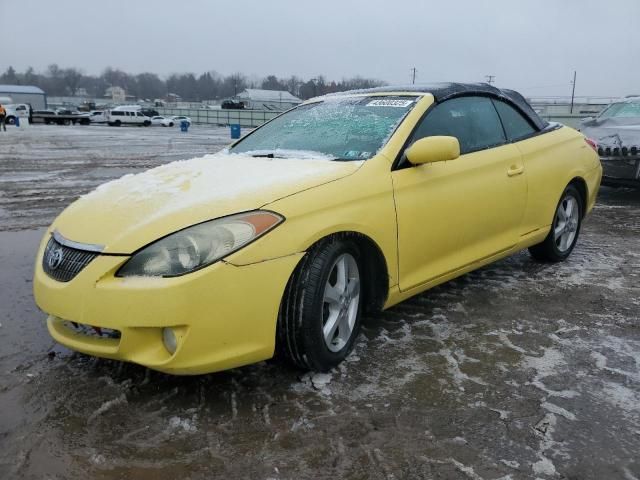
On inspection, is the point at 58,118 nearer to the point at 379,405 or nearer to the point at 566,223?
the point at 566,223

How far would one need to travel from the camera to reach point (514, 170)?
13.7 ft

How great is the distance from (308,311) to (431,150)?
1.22 metres

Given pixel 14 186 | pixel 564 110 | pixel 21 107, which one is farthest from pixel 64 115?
pixel 14 186

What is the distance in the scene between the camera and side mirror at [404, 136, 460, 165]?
10.8 ft

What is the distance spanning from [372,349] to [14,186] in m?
8.38

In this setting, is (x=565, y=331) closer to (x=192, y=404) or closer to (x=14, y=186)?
(x=192, y=404)

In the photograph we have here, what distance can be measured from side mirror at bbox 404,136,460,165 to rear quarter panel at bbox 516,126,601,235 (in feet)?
4.19

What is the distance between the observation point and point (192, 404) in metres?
2.66

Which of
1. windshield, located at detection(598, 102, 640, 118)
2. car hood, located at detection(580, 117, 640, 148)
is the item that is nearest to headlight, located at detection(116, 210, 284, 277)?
car hood, located at detection(580, 117, 640, 148)

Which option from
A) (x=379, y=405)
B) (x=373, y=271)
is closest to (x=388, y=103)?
(x=373, y=271)

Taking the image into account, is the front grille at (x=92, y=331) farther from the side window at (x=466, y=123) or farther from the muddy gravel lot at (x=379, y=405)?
the side window at (x=466, y=123)

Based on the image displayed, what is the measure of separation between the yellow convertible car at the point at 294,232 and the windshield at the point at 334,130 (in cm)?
1

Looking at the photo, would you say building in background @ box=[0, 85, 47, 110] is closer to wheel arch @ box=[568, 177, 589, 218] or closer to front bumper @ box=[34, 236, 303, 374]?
wheel arch @ box=[568, 177, 589, 218]

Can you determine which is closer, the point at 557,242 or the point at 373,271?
the point at 373,271
